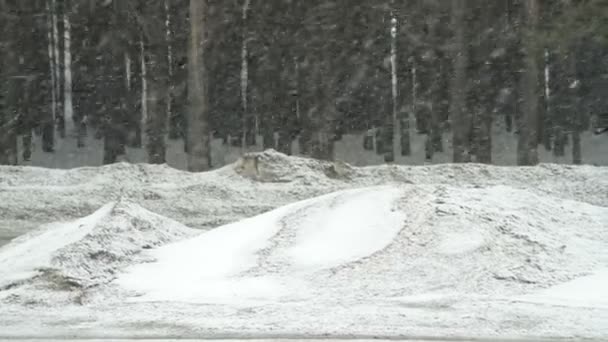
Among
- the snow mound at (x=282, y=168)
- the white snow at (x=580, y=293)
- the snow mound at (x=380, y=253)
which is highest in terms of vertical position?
the snow mound at (x=282, y=168)

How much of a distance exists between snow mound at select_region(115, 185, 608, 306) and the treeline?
1308cm

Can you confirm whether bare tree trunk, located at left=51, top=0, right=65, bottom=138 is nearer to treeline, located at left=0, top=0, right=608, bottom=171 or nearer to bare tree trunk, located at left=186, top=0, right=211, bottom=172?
treeline, located at left=0, top=0, right=608, bottom=171

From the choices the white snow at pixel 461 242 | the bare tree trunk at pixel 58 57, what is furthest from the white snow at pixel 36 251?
the bare tree trunk at pixel 58 57

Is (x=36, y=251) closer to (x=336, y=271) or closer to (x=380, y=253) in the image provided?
(x=336, y=271)

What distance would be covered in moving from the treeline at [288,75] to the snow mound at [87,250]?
39.9ft

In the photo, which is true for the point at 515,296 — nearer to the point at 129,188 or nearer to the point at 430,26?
the point at 129,188

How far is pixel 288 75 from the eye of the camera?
115ft

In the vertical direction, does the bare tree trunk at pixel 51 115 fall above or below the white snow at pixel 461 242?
above

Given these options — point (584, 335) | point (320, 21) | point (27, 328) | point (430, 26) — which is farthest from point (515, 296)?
point (430, 26)

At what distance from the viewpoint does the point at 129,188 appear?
16.6 m

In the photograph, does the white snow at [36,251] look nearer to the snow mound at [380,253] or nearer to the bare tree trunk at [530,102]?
the snow mound at [380,253]

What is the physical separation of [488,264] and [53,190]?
11.0 meters

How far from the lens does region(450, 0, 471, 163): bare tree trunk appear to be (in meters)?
24.5

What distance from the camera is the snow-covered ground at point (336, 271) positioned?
6.42 metres
